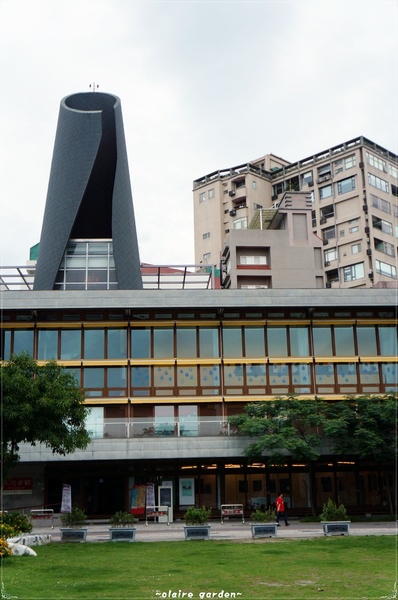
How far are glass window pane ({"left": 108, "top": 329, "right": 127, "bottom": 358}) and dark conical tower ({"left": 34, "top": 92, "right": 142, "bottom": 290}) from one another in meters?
9.26

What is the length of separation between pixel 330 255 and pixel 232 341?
43602mm

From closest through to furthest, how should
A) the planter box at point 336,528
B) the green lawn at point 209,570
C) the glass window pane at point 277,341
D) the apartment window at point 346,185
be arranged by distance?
the green lawn at point 209,570, the planter box at point 336,528, the glass window pane at point 277,341, the apartment window at point 346,185

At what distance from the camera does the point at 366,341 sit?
37312 mm

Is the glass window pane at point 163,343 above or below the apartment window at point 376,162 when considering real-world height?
below

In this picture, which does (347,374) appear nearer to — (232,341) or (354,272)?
(232,341)

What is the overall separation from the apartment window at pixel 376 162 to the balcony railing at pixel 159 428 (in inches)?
1979

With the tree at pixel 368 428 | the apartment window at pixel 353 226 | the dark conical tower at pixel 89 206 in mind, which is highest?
the apartment window at pixel 353 226

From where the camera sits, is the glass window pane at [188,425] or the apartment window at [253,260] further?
the apartment window at [253,260]

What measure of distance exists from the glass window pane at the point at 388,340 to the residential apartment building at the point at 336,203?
121ft

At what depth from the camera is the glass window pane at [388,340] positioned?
37.2 meters

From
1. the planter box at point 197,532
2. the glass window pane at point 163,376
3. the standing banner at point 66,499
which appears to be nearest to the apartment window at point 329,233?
the glass window pane at point 163,376

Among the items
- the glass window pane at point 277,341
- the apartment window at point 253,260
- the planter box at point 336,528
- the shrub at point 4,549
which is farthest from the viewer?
the apartment window at point 253,260

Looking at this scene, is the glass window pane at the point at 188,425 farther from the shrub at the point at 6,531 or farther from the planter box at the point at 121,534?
the shrub at the point at 6,531

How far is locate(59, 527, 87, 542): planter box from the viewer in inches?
929
